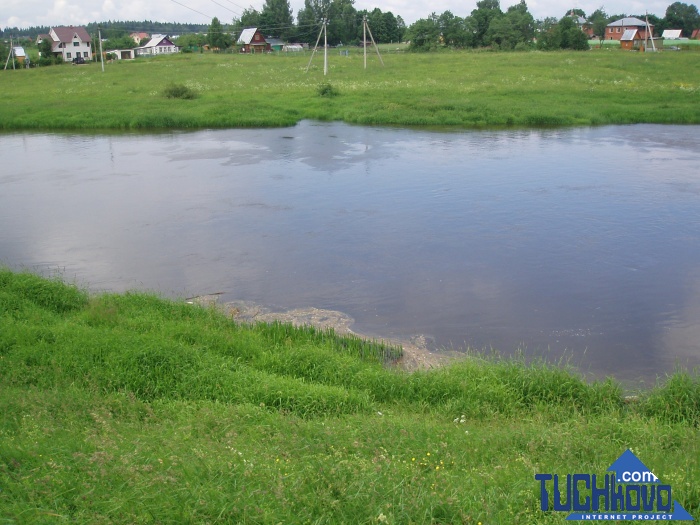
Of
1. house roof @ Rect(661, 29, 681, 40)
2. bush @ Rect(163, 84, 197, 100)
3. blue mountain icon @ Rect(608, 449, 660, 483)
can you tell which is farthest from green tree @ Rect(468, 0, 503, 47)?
blue mountain icon @ Rect(608, 449, 660, 483)

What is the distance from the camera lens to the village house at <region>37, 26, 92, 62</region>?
65562mm

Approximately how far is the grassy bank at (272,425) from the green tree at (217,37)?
200 ft

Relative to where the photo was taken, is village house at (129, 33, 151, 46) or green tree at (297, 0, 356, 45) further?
village house at (129, 33, 151, 46)

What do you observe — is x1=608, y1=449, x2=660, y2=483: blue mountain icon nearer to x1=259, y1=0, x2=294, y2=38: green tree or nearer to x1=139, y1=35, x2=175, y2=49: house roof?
x1=259, y1=0, x2=294, y2=38: green tree

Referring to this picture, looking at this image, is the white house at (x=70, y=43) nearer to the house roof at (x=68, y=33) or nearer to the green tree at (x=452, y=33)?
the house roof at (x=68, y=33)

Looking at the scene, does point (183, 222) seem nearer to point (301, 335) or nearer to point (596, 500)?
Result: point (301, 335)

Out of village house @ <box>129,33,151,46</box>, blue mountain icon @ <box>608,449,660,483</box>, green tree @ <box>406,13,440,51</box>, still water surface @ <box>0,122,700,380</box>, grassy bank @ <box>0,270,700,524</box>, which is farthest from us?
village house @ <box>129,33,151,46</box>

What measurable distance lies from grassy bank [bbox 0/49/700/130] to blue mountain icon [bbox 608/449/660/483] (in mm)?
19526

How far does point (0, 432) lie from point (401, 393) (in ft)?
9.99

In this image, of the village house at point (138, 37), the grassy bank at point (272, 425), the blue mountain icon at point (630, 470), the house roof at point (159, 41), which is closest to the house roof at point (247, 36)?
the house roof at point (159, 41)

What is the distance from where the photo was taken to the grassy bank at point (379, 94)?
23031 mm

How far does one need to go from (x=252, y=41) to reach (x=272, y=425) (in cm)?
6455

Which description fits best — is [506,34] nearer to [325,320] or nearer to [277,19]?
[277,19]

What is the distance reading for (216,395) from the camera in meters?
5.63
